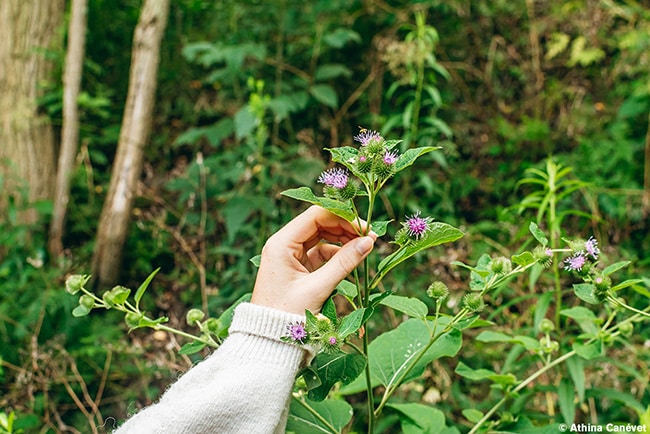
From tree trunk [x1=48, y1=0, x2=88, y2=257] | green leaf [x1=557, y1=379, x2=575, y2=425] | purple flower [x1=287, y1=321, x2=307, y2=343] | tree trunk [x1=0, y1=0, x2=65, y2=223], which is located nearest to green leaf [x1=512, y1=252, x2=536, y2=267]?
purple flower [x1=287, y1=321, x2=307, y2=343]

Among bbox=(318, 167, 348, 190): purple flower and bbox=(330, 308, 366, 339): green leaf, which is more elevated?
bbox=(318, 167, 348, 190): purple flower

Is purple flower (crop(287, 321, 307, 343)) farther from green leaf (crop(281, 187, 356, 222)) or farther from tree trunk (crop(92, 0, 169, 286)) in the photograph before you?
tree trunk (crop(92, 0, 169, 286))

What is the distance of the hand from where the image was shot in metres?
1.01

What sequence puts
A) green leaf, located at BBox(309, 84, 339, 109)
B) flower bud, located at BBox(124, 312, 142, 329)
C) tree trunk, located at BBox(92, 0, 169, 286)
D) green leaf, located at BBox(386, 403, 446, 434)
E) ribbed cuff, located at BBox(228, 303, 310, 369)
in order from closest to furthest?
ribbed cuff, located at BBox(228, 303, 310, 369)
flower bud, located at BBox(124, 312, 142, 329)
green leaf, located at BBox(386, 403, 446, 434)
green leaf, located at BBox(309, 84, 339, 109)
tree trunk, located at BBox(92, 0, 169, 286)

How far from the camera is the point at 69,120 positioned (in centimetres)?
335

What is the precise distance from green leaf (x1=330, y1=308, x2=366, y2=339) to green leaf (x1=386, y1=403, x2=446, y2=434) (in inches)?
17.7

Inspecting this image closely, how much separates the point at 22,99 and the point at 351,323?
3124 mm

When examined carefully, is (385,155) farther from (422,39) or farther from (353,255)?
(422,39)

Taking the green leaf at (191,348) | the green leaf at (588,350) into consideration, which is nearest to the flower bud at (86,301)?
the green leaf at (191,348)

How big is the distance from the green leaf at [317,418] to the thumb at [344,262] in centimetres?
35

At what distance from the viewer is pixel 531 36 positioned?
12.0ft

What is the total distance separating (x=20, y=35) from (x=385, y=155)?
10.4 feet

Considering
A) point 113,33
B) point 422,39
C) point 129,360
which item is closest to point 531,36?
point 422,39

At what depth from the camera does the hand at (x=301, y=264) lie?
1013 mm
